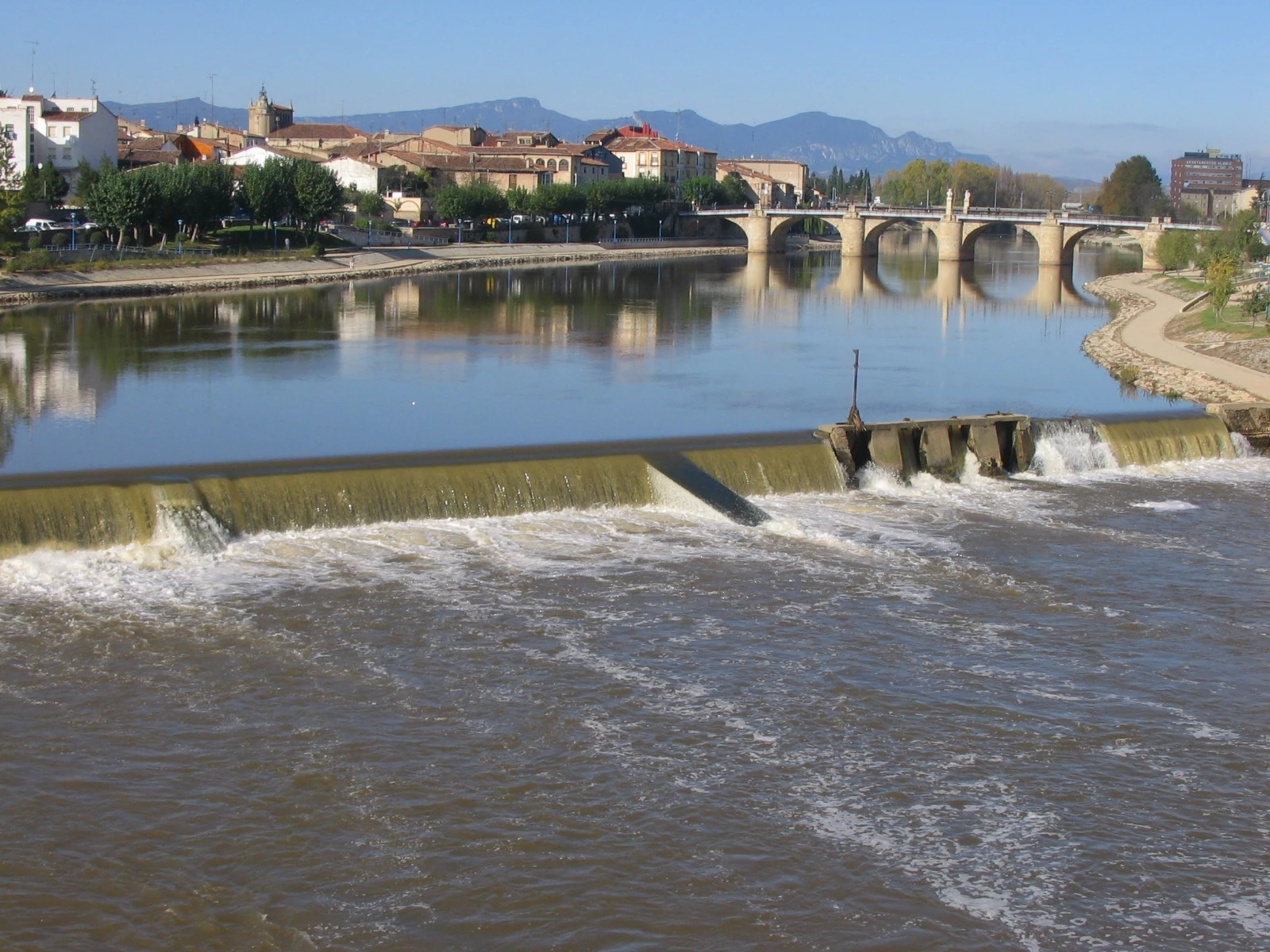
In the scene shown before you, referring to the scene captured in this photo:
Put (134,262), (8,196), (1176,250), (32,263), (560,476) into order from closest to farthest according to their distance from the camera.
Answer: (560,476), (32,263), (8,196), (134,262), (1176,250)

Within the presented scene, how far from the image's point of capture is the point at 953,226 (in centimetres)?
8019

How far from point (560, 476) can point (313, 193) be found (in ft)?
155

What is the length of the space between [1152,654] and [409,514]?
816 centimetres

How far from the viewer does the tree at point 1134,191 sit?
385ft

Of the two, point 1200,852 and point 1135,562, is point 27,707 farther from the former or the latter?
point 1135,562

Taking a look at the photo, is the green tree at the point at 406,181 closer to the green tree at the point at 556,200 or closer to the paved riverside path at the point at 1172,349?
the green tree at the point at 556,200

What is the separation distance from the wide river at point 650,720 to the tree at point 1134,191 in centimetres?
10322

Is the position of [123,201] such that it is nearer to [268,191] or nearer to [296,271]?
[296,271]

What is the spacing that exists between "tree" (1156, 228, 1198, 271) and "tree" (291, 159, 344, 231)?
37258 millimetres

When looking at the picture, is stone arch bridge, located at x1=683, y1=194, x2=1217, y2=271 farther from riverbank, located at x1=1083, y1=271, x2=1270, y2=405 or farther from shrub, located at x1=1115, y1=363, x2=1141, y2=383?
shrub, located at x1=1115, y1=363, x2=1141, y2=383

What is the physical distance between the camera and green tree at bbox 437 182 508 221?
74.8m

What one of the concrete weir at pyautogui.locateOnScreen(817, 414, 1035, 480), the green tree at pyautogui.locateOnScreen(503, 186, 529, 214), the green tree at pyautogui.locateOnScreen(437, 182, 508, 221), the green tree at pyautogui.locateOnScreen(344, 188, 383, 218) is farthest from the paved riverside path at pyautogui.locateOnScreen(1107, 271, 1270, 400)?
the green tree at pyautogui.locateOnScreen(344, 188, 383, 218)

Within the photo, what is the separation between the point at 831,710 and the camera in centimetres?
1120

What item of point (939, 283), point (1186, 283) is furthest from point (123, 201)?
point (1186, 283)
